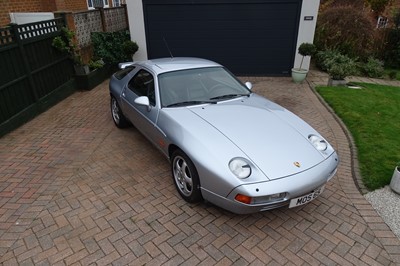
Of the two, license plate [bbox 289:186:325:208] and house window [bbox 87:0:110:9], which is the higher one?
house window [bbox 87:0:110:9]

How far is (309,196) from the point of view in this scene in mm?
3018

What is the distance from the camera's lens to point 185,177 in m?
3.41

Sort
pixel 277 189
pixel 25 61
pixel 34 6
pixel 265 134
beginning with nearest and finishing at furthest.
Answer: pixel 277 189, pixel 265 134, pixel 25 61, pixel 34 6

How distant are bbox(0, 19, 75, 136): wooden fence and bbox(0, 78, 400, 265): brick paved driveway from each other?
138 centimetres

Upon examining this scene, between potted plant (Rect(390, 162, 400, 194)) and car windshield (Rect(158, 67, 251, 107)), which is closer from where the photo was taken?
potted plant (Rect(390, 162, 400, 194))

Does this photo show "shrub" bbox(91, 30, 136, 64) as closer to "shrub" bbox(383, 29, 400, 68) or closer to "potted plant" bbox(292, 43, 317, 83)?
"potted plant" bbox(292, 43, 317, 83)

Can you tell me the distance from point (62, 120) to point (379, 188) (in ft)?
19.6

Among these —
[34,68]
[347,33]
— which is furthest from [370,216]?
[347,33]

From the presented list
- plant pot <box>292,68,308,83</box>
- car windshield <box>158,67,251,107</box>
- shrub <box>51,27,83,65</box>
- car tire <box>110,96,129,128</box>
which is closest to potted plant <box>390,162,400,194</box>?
car windshield <box>158,67,251,107</box>

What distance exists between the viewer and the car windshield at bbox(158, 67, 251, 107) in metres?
3.98

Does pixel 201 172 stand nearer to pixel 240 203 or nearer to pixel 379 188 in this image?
pixel 240 203

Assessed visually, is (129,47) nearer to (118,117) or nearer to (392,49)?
(118,117)

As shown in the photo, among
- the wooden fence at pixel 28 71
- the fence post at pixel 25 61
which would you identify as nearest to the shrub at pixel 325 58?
the wooden fence at pixel 28 71

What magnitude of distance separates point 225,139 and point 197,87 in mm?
1272
